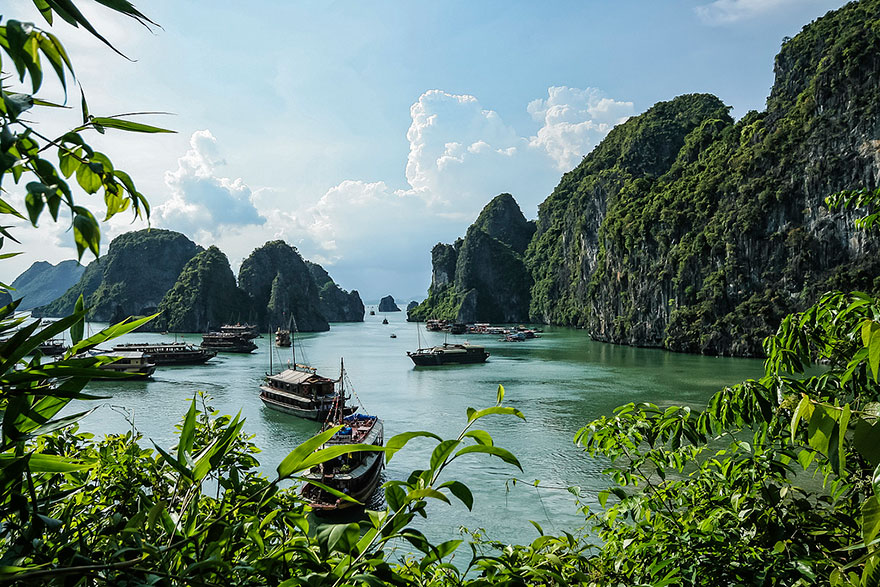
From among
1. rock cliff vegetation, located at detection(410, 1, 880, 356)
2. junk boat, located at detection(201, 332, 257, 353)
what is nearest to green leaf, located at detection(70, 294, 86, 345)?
rock cliff vegetation, located at detection(410, 1, 880, 356)

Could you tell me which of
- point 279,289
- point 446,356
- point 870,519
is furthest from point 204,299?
point 870,519

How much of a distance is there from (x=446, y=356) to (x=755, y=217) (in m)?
26.7

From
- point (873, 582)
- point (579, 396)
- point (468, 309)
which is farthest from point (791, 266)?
point (468, 309)

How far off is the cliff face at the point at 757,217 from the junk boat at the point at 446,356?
18.5m

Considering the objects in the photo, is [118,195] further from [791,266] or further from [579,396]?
[791,266]

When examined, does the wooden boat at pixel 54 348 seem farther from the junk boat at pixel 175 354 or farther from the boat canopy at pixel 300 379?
the junk boat at pixel 175 354

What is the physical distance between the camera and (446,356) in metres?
35.7

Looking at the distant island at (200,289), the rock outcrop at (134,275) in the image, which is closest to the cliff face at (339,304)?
the distant island at (200,289)

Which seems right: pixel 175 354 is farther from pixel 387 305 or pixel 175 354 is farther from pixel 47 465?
pixel 387 305

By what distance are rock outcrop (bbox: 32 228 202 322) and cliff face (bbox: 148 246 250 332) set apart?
55.4ft

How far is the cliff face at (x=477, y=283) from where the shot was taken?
90062mm

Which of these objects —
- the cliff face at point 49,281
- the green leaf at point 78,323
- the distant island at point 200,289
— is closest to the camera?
the green leaf at point 78,323

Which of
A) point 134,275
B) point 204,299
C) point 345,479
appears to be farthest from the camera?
point 134,275

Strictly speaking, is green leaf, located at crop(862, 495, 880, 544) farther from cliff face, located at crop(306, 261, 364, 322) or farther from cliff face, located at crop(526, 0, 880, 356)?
cliff face, located at crop(306, 261, 364, 322)
